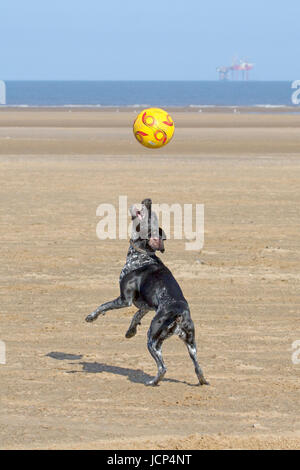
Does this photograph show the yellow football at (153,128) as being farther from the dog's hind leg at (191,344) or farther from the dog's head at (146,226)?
the dog's hind leg at (191,344)

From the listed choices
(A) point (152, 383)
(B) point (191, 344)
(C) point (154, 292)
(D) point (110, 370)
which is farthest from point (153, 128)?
(A) point (152, 383)

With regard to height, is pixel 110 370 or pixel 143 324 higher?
pixel 143 324

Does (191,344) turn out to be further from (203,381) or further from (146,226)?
(146,226)

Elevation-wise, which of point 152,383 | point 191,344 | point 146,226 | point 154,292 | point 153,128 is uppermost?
point 153,128

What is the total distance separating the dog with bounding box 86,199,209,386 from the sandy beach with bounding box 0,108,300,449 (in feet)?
1.99

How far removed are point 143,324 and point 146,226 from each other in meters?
3.38

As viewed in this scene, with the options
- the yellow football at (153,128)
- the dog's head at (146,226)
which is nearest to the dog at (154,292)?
the dog's head at (146,226)

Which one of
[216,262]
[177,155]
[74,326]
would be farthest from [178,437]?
[177,155]

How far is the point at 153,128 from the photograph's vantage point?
12008 millimetres

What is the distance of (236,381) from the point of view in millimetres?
10320

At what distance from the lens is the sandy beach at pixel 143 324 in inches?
351

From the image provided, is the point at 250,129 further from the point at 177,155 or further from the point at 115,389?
the point at 115,389

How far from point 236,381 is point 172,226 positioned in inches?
465

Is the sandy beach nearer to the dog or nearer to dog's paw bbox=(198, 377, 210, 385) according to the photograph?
dog's paw bbox=(198, 377, 210, 385)
